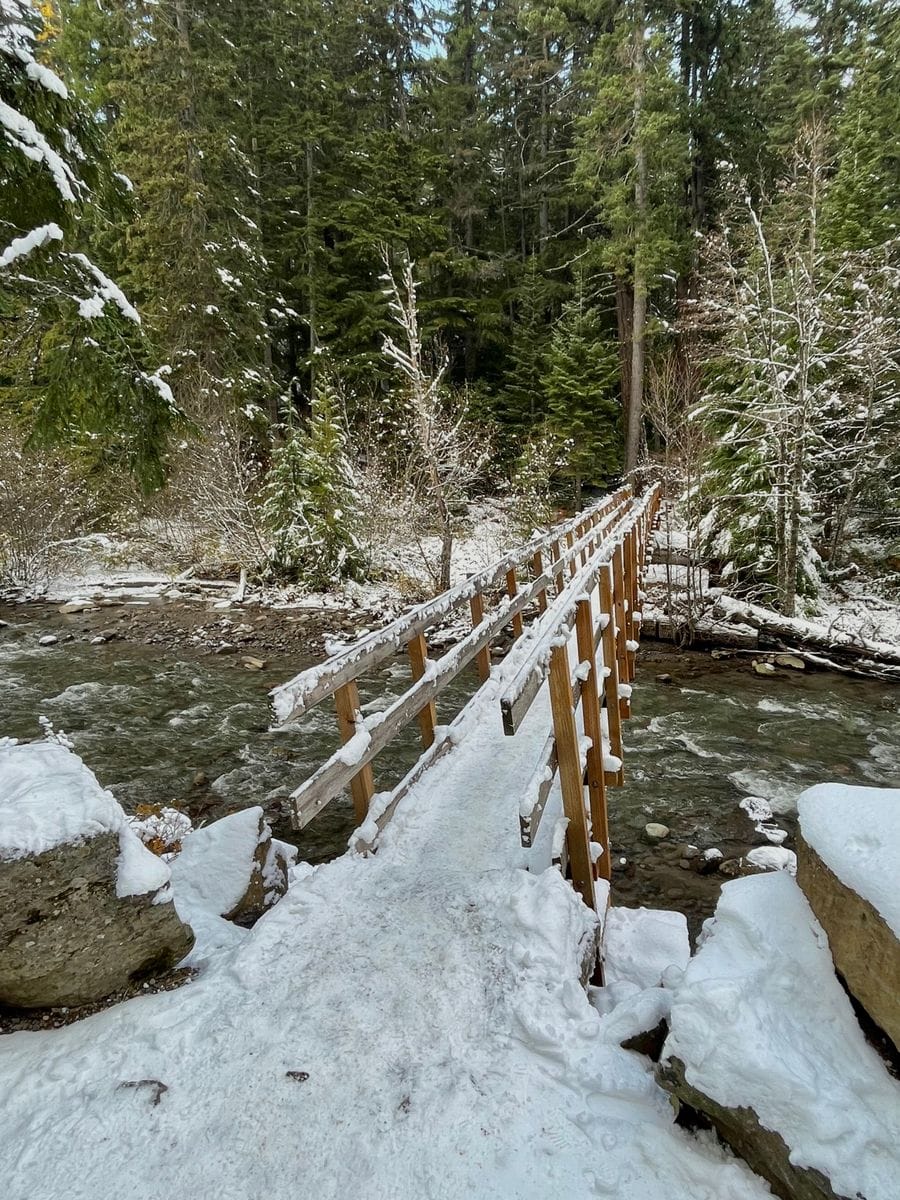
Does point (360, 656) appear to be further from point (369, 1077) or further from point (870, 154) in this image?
point (870, 154)

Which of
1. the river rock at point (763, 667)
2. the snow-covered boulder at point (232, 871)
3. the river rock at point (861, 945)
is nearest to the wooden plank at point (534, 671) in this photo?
the river rock at point (861, 945)

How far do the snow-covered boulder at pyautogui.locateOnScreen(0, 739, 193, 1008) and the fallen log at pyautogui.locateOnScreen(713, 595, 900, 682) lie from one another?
9.69 meters

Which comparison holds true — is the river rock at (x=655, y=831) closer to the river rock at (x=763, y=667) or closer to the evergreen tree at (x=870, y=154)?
the river rock at (x=763, y=667)

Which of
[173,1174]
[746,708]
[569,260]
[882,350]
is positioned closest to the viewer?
[173,1174]

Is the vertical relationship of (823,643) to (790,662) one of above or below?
above

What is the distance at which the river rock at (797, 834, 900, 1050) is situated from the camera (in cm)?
166

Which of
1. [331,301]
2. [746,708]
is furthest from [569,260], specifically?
[746,708]

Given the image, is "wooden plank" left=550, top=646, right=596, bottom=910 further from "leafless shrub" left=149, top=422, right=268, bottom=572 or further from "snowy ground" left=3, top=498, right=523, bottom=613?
"leafless shrub" left=149, top=422, right=268, bottom=572

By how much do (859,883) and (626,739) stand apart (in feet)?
18.2

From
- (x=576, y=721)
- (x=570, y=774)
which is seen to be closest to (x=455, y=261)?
(x=576, y=721)

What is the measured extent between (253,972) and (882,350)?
13119mm

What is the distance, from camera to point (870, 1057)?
5.56 feet

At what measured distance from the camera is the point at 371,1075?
208 cm

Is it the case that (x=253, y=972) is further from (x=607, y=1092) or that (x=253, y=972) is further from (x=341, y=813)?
(x=341, y=813)
